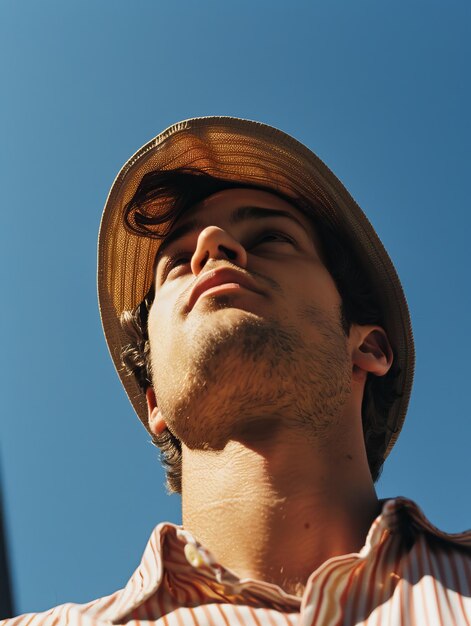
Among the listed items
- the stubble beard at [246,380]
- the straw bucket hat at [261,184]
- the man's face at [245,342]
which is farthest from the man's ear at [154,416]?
the stubble beard at [246,380]

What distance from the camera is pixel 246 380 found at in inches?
101

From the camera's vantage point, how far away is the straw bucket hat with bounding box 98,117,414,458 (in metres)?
3.38

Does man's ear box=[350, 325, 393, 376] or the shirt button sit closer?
the shirt button

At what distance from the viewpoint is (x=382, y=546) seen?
2.11m

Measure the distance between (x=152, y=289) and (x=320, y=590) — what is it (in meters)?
2.00

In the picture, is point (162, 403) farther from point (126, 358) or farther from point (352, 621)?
point (352, 621)

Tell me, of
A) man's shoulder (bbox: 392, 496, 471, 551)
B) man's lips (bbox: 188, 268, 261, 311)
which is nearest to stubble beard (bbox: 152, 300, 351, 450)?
man's lips (bbox: 188, 268, 261, 311)

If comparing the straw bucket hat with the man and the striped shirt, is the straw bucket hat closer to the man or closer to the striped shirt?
the man

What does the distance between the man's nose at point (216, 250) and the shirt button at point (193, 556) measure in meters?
1.13

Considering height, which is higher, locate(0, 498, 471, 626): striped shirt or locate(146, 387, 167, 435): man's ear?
locate(146, 387, 167, 435): man's ear

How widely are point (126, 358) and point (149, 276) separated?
40 cm

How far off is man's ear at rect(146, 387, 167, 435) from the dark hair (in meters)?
0.07

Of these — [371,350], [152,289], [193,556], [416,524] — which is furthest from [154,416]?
[416,524]

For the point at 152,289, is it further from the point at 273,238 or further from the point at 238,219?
the point at 273,238
